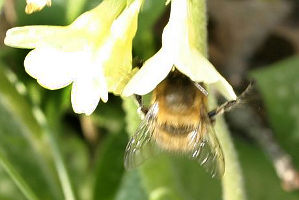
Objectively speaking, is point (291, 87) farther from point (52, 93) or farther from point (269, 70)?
point (52, 93)

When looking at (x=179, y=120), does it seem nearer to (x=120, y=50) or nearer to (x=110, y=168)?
(x=120, y=50)

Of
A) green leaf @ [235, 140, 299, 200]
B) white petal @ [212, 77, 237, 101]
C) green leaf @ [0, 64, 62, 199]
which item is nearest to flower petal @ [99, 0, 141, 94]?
white petal @ [212, 77, 237, 101]

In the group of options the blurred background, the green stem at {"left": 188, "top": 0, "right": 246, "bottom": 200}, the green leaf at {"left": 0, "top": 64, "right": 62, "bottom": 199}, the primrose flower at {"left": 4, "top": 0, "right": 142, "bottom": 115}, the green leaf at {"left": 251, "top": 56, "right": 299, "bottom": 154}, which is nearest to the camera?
the primrose flower at {"left": 4, "top": 0, "right": 142, "bottom": 115}

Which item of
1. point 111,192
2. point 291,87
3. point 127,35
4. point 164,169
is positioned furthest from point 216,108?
point 291,87

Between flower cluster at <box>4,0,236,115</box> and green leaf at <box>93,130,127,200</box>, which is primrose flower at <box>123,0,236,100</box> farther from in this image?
green leaf at <box>93,130,127,200</box>

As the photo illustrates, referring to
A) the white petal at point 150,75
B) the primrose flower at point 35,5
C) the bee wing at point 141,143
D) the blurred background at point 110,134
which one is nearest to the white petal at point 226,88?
the white petal at point 150,75

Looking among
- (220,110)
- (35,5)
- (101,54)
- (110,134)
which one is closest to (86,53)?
(101,54)
